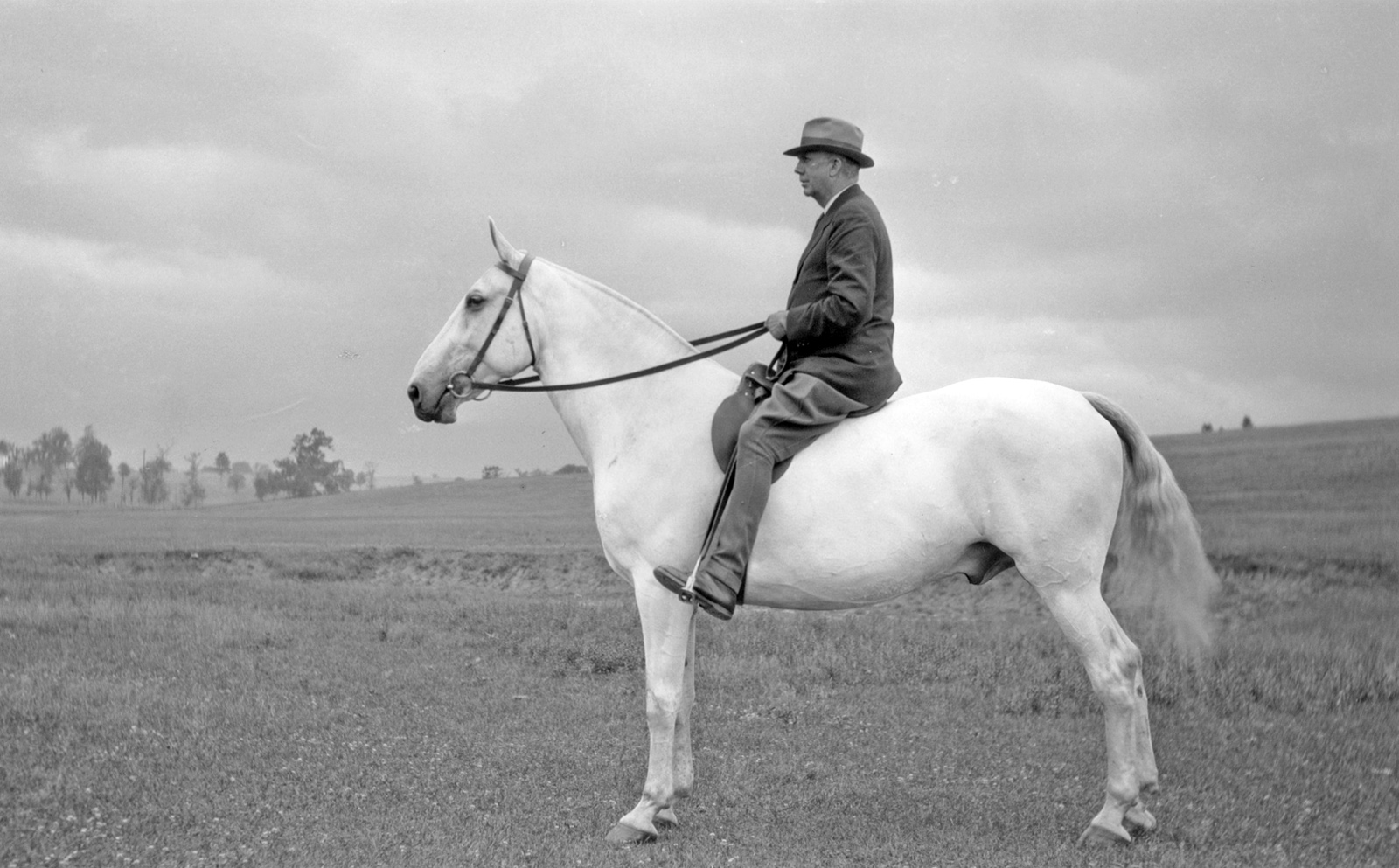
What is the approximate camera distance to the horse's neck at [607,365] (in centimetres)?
733

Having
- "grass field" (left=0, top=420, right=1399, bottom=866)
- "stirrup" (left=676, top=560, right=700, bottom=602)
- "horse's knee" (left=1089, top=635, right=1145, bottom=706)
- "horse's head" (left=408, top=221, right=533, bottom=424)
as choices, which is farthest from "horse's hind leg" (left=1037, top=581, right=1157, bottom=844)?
"horse's head" (left=408, top=221, right=533, bottom=424)

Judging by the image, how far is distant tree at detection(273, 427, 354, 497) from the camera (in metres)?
61.8

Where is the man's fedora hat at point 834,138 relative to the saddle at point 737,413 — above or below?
above

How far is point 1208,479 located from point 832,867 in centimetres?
2158

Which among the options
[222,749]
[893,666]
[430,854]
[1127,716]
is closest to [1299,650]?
[893,666]

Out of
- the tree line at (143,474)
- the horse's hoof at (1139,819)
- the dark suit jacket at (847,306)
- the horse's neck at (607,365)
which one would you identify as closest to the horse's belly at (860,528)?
the dark suit jacket at (847,306)

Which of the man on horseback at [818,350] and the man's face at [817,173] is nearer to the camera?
the man on horseback at [818,350]

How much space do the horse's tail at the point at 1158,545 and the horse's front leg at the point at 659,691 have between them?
119 inches

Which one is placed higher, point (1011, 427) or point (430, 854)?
point (1011, 427)

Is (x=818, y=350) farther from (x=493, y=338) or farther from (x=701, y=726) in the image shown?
(x=701, y=726)

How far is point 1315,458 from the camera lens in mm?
23906

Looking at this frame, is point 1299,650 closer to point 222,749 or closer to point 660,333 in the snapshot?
point 660,333

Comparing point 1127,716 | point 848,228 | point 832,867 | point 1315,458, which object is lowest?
point 832,867

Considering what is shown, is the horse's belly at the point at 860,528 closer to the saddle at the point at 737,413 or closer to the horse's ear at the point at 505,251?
the saddle at the point at 737,413
